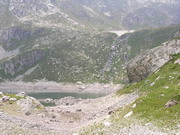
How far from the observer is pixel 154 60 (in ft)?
254

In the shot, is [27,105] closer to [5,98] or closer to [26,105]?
[26,105]

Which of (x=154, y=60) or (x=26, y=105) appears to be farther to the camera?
(x=154, y=60)

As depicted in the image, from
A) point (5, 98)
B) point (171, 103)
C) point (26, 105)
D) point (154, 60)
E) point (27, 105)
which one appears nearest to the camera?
point (171, 103)

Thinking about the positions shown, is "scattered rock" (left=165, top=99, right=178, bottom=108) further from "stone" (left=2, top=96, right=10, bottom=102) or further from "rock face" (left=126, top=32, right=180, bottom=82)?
"stone" (left=2, top=96, right=10, bottom=102)

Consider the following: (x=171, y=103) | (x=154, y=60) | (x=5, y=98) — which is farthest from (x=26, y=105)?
(x=154, y=60)

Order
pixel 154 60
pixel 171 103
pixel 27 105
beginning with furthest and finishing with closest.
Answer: pixel 154 60
pixel 27 105
pixel 171 103

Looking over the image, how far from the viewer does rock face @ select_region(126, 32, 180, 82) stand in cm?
7425

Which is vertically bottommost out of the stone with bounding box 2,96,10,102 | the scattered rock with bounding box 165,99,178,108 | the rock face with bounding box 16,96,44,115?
the rock face with bounding box 16,96,44,115

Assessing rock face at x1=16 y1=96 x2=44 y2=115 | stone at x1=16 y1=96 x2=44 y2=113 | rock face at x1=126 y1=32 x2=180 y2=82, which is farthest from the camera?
rock face at x1=126 y1=32 x2=180 y2=82

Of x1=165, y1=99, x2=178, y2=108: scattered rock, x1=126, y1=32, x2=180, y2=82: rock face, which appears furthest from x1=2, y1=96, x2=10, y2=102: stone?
x1=126, y1=32, x2=180, y2=82: rock face

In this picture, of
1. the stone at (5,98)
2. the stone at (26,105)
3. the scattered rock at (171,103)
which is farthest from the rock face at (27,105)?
the scattered rock at (171,103)

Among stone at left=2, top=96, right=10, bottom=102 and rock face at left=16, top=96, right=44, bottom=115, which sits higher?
stone at left=2, top=96, right=10, bottom=102

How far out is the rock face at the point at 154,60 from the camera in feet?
244

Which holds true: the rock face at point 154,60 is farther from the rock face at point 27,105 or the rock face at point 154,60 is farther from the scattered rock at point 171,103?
the scattered rock at point 171,103
